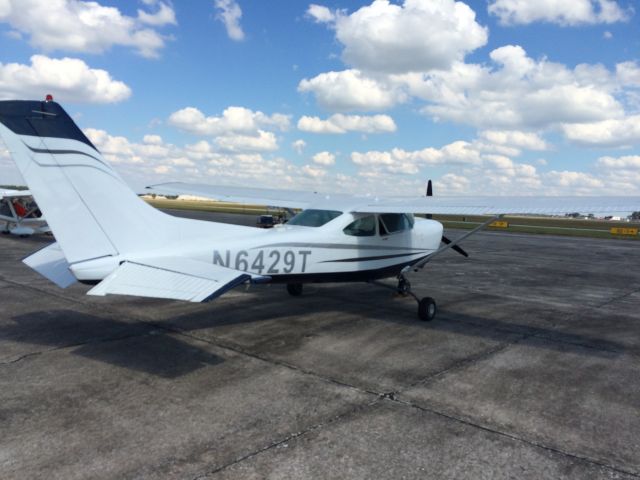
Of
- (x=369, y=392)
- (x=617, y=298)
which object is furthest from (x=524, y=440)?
(x=617, y=298)

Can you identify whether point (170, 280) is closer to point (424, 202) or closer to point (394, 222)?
point (394, 222)

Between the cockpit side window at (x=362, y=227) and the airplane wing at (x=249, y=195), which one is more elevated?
the airplane wing at (x=249, y=195)

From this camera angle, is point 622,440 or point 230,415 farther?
point 230,415

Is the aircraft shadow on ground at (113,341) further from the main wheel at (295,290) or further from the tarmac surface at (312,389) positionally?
the main wheel at (295,290)

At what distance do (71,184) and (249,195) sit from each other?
572cm

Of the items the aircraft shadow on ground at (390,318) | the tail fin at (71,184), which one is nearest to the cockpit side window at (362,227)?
the aircraft shadow on ground at (390,318)

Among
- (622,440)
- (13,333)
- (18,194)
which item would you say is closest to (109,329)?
(13,333)

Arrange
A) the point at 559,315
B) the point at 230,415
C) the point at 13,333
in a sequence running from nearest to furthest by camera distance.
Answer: the point at 230,415, the point at 13,333, the point at 559,315

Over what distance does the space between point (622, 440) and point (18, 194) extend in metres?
25.8

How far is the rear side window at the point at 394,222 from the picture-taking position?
9.80 m

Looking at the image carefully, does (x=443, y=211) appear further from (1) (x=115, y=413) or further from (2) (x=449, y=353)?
(1) (x=115, y=413)

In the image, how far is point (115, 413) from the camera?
502 centimetres

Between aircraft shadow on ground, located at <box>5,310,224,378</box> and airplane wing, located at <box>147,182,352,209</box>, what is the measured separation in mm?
3652

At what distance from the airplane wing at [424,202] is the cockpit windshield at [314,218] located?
42 cm
